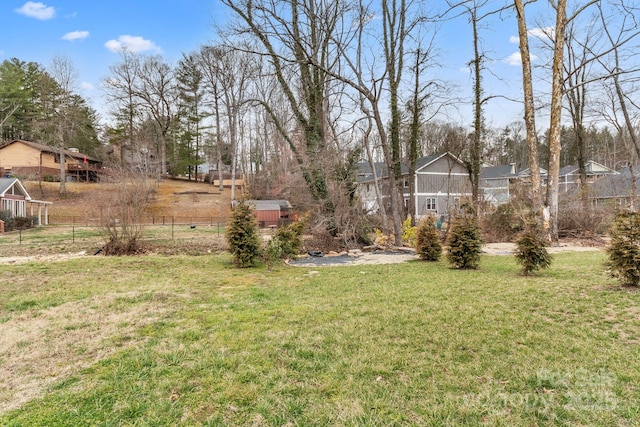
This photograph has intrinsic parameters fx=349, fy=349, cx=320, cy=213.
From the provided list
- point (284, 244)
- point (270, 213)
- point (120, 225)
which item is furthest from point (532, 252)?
point (270, 213)

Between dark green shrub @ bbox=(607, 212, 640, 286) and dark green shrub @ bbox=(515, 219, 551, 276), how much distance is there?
4.49 ft

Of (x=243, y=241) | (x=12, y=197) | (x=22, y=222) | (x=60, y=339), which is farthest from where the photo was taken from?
(x=12, y=197)

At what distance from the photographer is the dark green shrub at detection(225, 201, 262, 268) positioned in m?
9.01

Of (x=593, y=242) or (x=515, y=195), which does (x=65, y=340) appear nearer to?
(x=593, y=242)

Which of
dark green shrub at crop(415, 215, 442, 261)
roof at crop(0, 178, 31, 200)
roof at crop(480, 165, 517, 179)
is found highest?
roof at crop(480, 165, 517, 179)

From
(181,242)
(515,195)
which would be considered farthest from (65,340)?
(515,195)

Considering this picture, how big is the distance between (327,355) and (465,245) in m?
5.85

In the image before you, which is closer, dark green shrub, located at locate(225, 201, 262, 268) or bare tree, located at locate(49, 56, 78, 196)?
dark green shrub, located at locate(225, 201, 262, 268)

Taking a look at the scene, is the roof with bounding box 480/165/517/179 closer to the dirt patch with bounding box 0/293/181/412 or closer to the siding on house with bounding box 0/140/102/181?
the dirt patch with bounding box 0/293/181/412

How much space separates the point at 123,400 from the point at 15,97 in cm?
4493

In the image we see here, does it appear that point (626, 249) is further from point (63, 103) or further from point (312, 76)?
point (63, 103)

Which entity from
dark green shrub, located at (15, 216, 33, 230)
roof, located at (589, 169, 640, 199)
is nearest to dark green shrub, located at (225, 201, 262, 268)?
roof, located at (589, 169, 640, 199)

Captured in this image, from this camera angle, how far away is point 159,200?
32.1m

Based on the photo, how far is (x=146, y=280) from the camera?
701 centimetres
